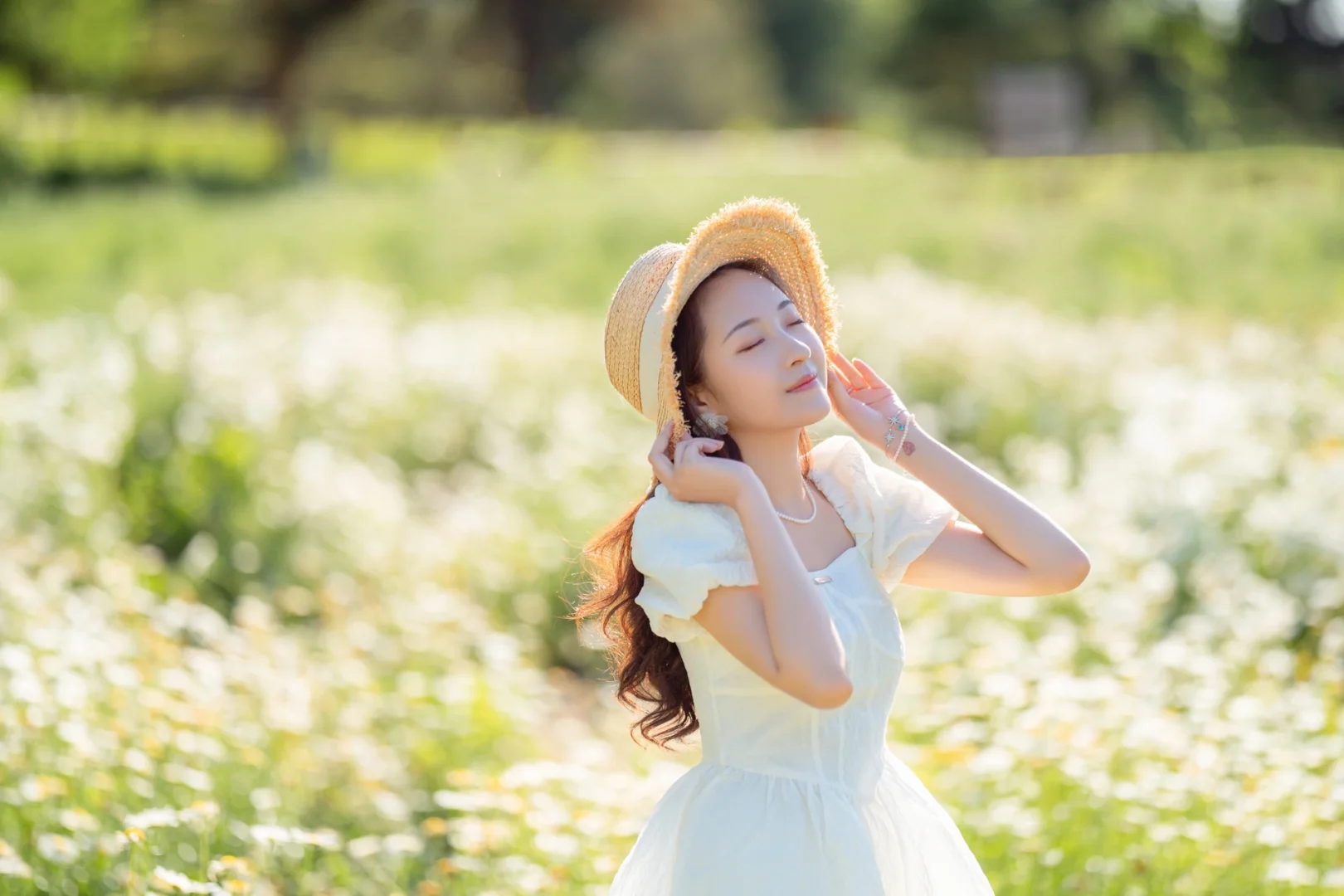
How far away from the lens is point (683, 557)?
191 centimetres

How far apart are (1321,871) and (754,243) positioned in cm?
218

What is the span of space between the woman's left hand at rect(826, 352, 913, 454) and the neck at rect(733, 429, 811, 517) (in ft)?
0.31

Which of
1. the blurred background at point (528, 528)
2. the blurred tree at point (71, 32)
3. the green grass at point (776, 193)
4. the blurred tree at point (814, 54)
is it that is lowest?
the blurred background at point (528, 528)

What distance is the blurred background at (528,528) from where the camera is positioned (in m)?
3.24

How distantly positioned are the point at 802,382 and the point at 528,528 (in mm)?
3959

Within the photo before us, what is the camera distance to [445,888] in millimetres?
3193

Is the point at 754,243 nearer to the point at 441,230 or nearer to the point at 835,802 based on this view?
the point at 835,802

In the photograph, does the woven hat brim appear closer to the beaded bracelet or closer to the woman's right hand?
the woman's right hand

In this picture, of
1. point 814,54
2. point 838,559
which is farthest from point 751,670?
point 814,54

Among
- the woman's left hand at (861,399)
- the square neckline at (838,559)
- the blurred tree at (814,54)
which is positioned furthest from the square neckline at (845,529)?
the blurred tree at (814,54)

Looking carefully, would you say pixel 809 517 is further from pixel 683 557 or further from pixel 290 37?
pixel 290 37

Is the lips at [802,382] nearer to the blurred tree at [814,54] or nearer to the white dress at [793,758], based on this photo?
the white dress at [793,758]

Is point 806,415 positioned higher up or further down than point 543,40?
further down

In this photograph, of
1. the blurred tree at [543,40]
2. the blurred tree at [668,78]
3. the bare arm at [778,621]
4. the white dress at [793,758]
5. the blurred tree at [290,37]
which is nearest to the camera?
the bare arm at [778,621]
